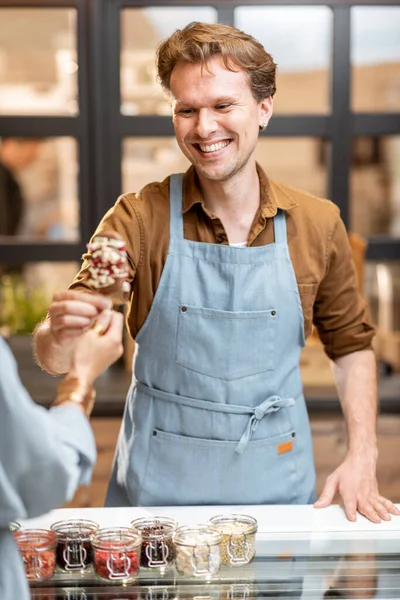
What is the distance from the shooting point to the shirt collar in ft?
6.82

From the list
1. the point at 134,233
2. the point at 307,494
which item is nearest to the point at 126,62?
the point at 134,233

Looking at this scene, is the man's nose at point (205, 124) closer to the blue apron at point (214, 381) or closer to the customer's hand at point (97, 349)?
the blue apron at point (214, 381)

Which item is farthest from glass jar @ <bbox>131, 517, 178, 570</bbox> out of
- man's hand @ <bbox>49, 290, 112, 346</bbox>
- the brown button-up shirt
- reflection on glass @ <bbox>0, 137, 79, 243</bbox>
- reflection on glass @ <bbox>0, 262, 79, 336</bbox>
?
reflection on glass @ <bbox>0, 137, 79, 243</bbox>

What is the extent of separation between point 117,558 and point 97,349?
37 cm

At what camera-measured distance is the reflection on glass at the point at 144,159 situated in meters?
4.15

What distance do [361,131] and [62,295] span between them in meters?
2.81

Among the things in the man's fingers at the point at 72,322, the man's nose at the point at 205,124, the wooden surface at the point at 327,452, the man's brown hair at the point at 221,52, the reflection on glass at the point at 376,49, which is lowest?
the wooden surface at the point at 327,452

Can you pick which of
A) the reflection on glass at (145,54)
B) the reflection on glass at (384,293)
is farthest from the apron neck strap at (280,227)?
the reflection on glass at (384,293)

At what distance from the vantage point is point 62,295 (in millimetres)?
1419

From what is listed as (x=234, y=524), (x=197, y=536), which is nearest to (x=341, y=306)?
(x=234, y=524)

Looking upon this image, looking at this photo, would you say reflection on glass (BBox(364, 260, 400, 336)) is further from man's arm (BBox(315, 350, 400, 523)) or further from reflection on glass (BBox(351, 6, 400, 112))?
man's arm (BBox(315, 350, 400, 523))

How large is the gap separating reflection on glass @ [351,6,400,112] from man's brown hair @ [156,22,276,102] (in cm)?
215

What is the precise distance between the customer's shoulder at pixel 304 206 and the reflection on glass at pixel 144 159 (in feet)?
6.50

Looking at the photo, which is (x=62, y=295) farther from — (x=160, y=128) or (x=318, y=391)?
(x=160, y=128)
